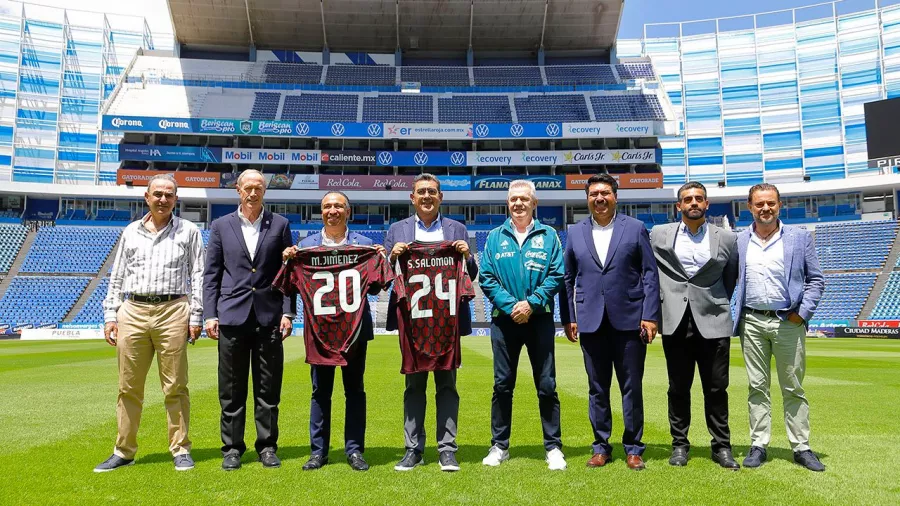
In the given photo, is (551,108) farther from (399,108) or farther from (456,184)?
(399,108)

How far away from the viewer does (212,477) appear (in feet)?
15.0

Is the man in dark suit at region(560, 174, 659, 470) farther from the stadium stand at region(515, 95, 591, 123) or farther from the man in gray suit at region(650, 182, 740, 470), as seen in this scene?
the stadium stand at region(515, 95, 591, 123)

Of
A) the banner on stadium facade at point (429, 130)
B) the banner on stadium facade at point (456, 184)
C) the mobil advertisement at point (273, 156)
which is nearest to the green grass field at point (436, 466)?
the banner on stadium facade at point (456, 184)

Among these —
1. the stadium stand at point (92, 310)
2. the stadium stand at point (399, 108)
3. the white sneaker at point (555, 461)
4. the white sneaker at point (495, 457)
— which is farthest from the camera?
the stadium stand at point (399, 108)

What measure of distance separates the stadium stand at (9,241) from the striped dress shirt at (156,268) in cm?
3914

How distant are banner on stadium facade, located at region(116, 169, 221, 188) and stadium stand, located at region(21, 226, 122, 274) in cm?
352

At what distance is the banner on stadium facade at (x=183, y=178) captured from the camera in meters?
41.1

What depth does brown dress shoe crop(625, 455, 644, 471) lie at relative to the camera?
4.76 m

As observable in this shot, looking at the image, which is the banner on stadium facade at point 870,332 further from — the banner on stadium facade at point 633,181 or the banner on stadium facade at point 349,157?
the banner on stadium facade at point 349,157

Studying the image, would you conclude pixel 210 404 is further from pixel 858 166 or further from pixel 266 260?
pixel 858 166

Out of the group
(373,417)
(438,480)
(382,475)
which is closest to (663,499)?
(438,480)

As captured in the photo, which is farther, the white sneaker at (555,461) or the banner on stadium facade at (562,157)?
the banner on stadium facade at (562,157)

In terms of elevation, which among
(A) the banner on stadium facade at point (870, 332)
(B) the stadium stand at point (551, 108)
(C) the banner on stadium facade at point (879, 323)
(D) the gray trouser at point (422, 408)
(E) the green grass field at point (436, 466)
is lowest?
(A) the banner on stadium facade at point (870, 332)

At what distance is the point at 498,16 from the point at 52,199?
35.2 metres
